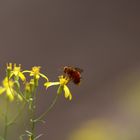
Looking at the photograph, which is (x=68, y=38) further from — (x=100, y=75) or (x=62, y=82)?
(x=62, y=82)

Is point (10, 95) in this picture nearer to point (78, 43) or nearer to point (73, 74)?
point (73, 74)

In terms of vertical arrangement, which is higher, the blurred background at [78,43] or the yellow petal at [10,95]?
the blurred background at [78,43]

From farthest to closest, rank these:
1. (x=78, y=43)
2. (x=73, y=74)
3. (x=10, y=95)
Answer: (x=78, y=43) < (x=73, y=74) < (x=10, y=95)

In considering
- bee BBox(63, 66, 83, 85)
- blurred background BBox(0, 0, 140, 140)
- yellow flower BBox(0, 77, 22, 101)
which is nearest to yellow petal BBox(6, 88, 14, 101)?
yellow flower BBox(0, 77, 22, 101)

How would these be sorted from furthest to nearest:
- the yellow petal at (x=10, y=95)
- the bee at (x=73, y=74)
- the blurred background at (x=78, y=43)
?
the blurred background at (x=78, y=43) < the bee at (x=73, y=74) < the yellow petal at (x=10, y=95)

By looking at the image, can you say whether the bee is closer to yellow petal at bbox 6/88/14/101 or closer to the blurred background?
yellow petal at bbox 6/88/14/101

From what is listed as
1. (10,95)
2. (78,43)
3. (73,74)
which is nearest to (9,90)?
(10,95)

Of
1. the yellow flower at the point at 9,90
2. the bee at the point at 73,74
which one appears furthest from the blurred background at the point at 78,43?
the yellow flower at the point at 9,90

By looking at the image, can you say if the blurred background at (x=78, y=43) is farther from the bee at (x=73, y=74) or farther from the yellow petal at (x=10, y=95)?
the yellow petal at (x=10, y=95)
